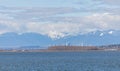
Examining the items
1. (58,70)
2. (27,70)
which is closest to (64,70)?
(58,70)

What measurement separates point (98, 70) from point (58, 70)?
26.9ft

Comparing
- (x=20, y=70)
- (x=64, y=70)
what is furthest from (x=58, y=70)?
(x=20, y=70)

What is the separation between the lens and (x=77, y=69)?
4033 inches

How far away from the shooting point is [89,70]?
325 ft

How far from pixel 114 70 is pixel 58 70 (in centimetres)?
1141

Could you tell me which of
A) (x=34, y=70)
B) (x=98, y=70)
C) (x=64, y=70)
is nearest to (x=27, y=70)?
(x=34, y=70)

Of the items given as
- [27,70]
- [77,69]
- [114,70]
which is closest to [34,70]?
[27,70]

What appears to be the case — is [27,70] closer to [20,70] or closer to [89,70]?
[20,70]

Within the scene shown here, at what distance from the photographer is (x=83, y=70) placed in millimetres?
99750

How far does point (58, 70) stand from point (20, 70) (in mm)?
8193

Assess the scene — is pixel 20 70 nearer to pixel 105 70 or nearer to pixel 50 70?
pixel 50 70

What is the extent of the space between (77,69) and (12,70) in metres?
13.4

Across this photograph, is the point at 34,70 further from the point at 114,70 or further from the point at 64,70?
the point at 114,70

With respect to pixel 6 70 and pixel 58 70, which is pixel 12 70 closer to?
pixel 6 70
